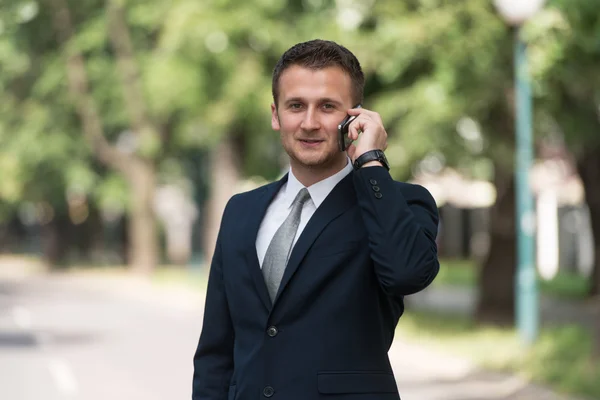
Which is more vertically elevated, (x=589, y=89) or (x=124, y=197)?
(x=124, y=197)

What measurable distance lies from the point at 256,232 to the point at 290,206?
0.12 meters

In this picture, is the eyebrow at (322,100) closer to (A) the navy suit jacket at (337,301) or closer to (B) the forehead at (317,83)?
(B) the forehead at (317,83)

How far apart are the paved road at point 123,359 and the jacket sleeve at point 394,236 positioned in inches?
310

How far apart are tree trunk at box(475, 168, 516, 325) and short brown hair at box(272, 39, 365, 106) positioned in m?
14.9

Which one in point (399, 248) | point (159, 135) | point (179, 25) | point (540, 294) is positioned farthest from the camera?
point (159, 135)

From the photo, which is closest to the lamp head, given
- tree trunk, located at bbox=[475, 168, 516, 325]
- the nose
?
tree trunk, located at bbox=[475, 168, 516, 325]

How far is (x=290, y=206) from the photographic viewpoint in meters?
3.14

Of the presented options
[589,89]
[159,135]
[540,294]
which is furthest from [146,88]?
[589,89]

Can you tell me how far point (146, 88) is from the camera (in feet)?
91.8

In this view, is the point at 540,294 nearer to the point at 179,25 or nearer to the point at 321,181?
the point at 179,25

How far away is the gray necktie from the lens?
3.04 meters

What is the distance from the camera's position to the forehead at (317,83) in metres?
2.99

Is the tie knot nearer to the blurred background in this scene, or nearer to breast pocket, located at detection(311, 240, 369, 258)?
breast pocket, located at detection(311, 240, 369, 258)

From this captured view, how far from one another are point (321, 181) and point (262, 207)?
0.21 meters
